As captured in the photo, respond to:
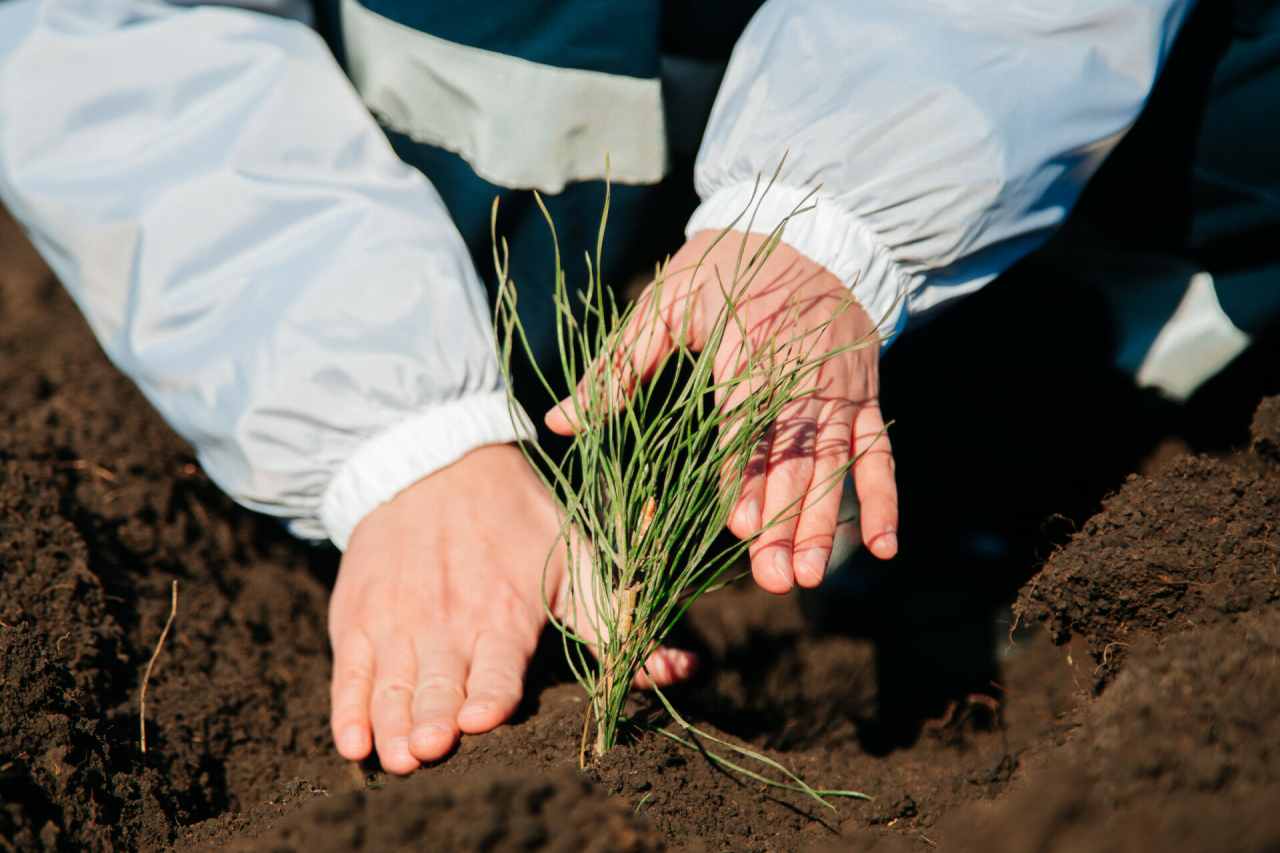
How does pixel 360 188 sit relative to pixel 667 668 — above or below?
above

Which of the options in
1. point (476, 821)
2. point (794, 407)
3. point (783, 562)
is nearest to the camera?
point (476, 821)

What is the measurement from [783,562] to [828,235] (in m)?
0.47

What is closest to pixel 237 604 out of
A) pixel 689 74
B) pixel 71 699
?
pixel 71 699

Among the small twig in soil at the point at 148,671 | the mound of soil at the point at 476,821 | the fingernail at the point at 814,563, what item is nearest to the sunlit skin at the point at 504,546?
the fingernail at the point at 814,563

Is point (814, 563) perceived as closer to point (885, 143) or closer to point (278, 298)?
point (885, 143)

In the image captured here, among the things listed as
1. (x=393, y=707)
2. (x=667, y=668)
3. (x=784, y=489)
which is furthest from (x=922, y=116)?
(x=393, y=707)

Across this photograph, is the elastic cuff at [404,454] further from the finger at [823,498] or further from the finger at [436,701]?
the finger at [823,498]

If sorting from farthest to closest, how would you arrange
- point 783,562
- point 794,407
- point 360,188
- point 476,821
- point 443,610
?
point 360,188, point 443,610, point 794,407, point 783,562, point 476,821

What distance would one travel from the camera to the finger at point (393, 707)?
A: 85 cm

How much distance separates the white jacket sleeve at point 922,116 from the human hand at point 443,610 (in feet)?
1.77

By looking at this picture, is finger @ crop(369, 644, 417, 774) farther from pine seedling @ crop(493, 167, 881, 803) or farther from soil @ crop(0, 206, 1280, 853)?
pine seedling @ crop(493, 167, 881, 803)

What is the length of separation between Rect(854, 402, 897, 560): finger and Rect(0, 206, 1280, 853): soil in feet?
0.67

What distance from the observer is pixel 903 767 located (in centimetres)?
98

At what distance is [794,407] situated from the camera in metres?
0.86
